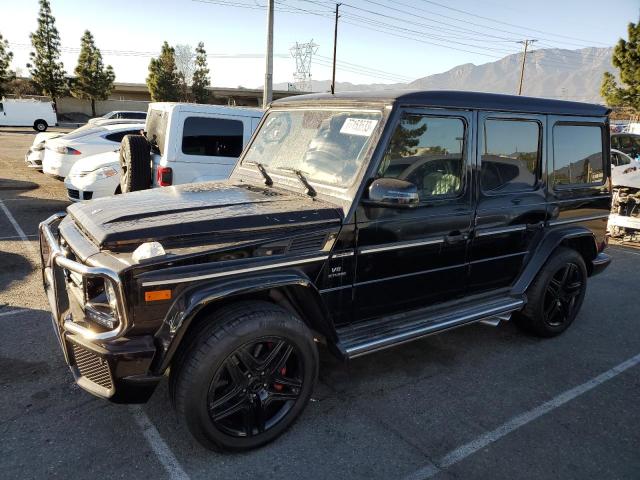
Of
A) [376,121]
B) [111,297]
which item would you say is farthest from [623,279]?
[111,297]

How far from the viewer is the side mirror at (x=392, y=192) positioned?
9.47 feet

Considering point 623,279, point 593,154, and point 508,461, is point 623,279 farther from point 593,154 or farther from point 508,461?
point 508,461

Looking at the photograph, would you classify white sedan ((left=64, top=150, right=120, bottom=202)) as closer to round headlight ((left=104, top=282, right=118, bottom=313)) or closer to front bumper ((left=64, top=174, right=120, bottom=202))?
front bumper ((left=64, top=174, right=120, bottom=202))

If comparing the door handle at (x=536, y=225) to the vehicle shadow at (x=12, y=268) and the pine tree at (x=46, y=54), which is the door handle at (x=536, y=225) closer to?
the vehicle shadow at (x=12, y=268)

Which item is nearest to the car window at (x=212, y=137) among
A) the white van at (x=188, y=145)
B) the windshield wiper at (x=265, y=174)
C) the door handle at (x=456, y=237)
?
the white van at (x=188, y=145)

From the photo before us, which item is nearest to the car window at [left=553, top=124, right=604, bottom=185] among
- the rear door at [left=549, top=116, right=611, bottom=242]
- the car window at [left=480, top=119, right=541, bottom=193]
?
the rear door at [left=549, top=116, right=611, bottom=242]

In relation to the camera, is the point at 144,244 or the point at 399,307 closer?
the point at 144,244

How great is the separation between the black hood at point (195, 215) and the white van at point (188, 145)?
3.22 m

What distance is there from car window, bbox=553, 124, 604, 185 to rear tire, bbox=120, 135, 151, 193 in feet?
16.0

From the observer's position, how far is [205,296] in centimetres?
242

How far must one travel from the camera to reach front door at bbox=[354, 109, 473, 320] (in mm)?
3125

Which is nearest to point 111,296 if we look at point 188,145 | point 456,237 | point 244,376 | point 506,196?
point 244,376

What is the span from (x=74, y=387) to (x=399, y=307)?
234 centimetres

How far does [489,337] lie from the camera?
4.53 m
